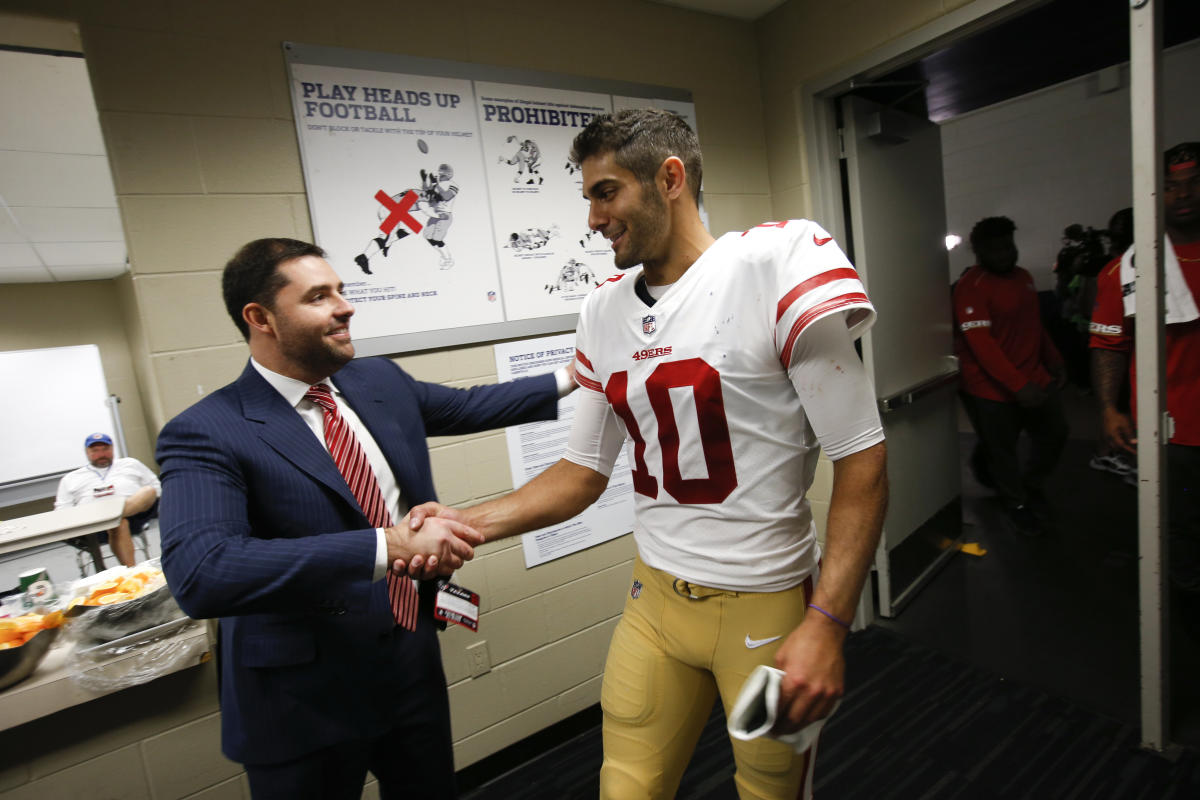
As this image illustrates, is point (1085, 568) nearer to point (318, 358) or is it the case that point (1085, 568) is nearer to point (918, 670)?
point (918, 670)

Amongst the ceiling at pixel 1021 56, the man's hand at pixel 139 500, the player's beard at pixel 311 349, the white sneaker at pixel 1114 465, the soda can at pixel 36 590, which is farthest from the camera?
the white sneaker at pixel 1114 465

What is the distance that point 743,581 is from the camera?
1.13 metres

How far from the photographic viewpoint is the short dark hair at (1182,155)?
6.56 ft

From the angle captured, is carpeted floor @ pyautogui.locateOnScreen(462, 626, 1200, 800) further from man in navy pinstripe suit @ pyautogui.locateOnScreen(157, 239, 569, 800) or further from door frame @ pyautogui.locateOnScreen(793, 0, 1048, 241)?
door frame @ pyautogui.locateOnScreen(793, 0, 1048, 241)

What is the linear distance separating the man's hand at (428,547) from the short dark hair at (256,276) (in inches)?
22.5

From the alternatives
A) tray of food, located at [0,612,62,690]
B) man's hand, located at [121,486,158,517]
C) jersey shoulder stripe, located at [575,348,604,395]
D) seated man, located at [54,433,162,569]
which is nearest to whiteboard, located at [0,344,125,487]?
seated man, located at [54,433,162,569]

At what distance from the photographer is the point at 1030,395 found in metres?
3.32

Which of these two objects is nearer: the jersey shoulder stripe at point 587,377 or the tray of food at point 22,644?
the jersey shoulder stripe at point 587,377

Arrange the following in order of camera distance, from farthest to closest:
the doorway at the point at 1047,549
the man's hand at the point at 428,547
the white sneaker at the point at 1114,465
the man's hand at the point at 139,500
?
the white sneaker at the point at 1114,465 → the man's hand at the point at 139,500 → the doorway at the point at 1047,549 → the man's hand at the point at 428,547

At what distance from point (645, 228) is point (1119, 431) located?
6.69ft

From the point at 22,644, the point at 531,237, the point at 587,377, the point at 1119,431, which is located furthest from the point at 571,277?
the point at 1119,431

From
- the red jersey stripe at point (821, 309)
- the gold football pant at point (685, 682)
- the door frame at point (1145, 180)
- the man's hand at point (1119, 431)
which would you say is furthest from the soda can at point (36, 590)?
the man's hand at point (1119, 431)

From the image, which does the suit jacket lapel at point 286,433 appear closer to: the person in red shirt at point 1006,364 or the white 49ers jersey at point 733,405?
the white 49ers jersey at point 733,405

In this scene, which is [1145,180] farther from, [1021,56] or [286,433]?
[286,433]
